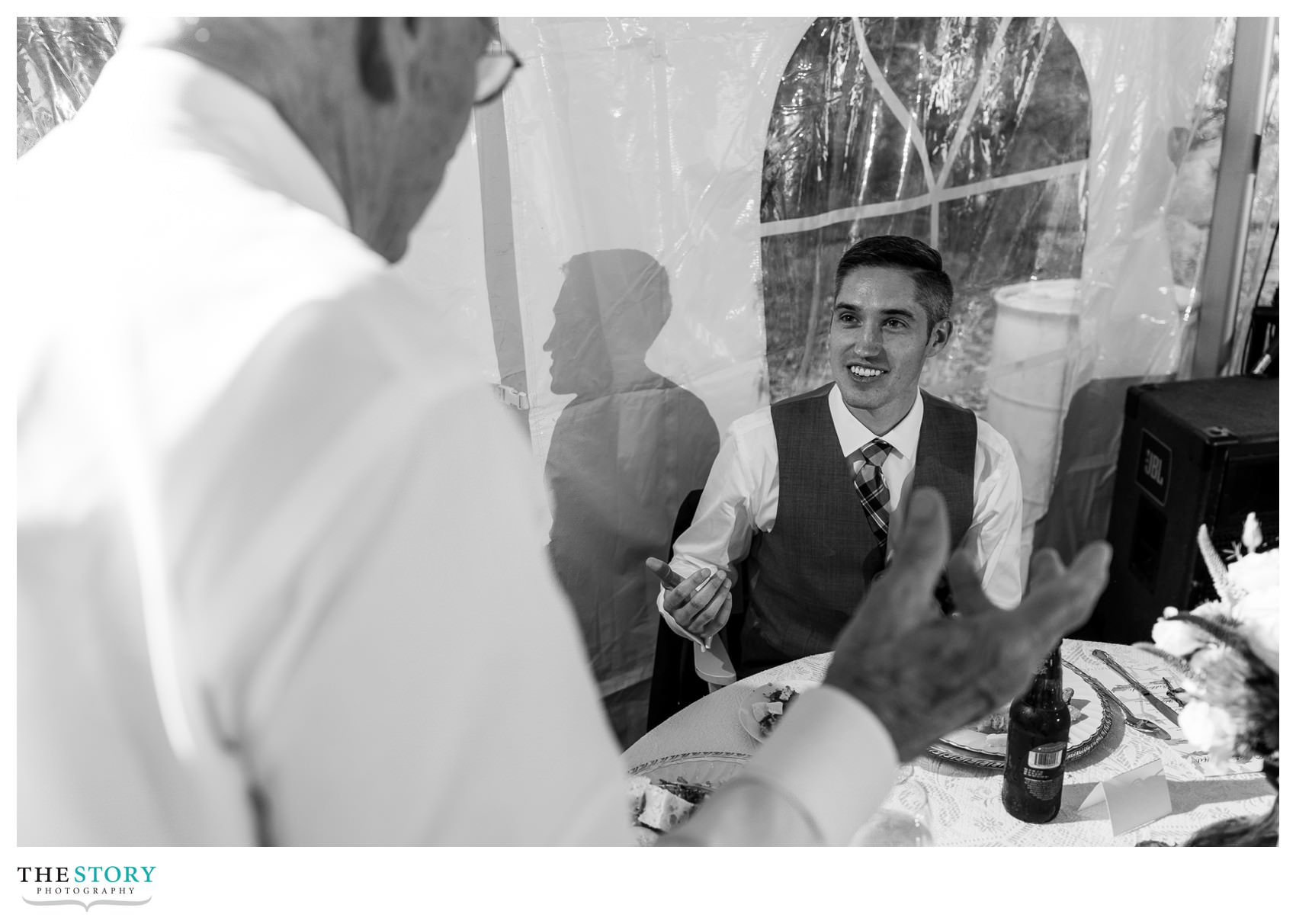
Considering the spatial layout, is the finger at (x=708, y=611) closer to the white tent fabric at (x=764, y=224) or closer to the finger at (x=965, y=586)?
the white tent fabric at (x=764, y=224)

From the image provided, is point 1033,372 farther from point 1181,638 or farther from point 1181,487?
point 1181,638

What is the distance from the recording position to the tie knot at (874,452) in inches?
76.0

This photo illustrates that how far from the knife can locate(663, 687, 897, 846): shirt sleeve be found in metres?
0.96

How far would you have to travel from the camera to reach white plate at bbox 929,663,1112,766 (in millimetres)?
1296

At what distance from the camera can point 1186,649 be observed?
0.98 metres

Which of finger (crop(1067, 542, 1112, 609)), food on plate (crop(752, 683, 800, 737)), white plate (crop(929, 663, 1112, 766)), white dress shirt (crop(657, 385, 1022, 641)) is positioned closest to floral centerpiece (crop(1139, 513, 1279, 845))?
white plate (crop(929, 663, 1112, 766))

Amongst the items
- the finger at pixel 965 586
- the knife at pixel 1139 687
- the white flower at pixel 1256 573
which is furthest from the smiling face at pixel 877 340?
the finger at pixel 965 586

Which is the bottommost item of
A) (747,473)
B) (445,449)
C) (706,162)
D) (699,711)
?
(699,711)

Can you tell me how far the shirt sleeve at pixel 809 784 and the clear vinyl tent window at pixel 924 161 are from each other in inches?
61.6

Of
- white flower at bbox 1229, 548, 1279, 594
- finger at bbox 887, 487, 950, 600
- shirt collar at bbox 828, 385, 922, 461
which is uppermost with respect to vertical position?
finger at bbox 887, 487, 950, 600

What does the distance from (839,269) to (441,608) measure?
5.40 feet

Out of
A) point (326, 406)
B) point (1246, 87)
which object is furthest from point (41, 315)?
point (1246, 87)

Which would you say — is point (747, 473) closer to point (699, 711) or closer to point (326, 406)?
point (699, 711)
